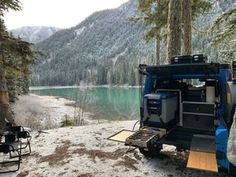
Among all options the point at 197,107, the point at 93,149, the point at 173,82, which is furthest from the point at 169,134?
the point at 93,149

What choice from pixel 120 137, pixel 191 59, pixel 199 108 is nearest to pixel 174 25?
pixel 191 59

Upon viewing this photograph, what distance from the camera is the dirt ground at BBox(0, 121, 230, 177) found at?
4.60m

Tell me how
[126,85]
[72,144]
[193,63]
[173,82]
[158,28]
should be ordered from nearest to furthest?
[193,63] → [173,82] → [72,144] → [158,28] → [126,85]

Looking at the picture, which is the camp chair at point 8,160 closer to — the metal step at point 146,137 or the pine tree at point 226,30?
the metal step at point 146,137

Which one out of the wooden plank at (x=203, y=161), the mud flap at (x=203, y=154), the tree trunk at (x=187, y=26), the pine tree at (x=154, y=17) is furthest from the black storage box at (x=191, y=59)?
the pine tree at (x=154, y=17)

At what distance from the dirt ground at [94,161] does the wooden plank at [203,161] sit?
1.91 feet

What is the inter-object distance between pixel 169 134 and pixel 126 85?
89.5 m

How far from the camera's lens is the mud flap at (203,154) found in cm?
371

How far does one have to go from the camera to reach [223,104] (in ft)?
15.0

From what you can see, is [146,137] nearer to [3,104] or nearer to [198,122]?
[198,122]

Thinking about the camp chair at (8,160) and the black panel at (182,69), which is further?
the camp chair at (8,160)

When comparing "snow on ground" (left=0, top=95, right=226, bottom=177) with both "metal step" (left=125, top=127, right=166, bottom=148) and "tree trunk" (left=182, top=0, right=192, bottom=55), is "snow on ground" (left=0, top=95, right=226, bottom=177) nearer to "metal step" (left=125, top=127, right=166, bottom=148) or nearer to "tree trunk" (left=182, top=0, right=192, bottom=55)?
"metal step" (left=125, top=127, right=166, bottom=148)

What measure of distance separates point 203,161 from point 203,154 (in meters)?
0.23

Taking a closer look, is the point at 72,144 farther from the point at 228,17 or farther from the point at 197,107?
the point at 228,17
